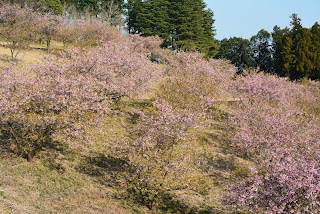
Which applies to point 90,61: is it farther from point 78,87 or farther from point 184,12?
point 184,12

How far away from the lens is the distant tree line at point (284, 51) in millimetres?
59219

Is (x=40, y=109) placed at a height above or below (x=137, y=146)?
above

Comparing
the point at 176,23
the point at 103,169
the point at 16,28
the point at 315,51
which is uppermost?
the point at 176,23

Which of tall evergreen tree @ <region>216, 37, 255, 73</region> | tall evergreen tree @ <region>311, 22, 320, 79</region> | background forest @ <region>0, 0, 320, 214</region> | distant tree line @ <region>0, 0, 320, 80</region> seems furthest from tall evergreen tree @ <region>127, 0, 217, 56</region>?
background forest @ <region>0, 0, 320, 214</region>

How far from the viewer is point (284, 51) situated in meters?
61.0

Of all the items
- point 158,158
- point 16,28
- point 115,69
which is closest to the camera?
point 158,158

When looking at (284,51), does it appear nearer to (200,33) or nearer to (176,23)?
(200,33)

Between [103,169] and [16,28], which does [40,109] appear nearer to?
[103,169]

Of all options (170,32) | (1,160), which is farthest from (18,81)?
(170,32)

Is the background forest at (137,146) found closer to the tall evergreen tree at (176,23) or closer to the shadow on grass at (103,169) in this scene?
the shadow on grass at (103,169)

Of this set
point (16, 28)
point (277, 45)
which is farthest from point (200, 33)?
point (16, 28)

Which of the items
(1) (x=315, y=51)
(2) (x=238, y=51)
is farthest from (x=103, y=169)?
(2) (x=238, y=51)

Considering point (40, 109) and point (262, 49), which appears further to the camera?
point (262, 49)

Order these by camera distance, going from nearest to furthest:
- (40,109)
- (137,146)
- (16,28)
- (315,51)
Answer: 1. (137,146)
2. (40,109)
3. (16,28)
4. (315,51)
